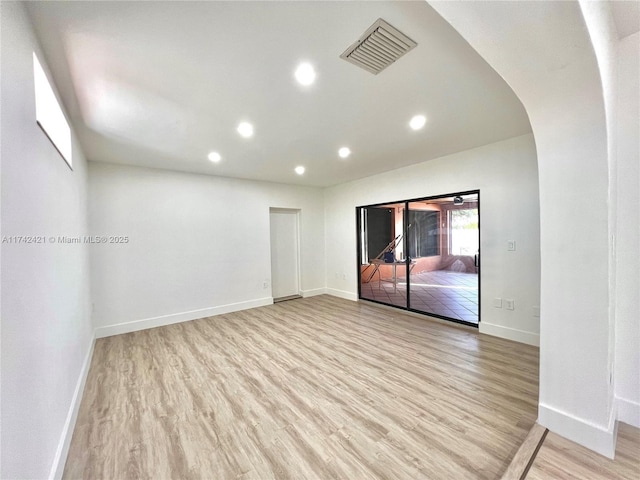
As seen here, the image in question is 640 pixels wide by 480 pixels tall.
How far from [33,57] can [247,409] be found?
2659 mm

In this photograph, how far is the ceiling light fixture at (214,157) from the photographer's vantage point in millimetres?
3584

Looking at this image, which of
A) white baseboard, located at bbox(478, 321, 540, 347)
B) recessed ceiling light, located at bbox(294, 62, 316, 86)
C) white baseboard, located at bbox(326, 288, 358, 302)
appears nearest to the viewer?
recessed ceiling light, located at bbox(294, 62, 316, 86)

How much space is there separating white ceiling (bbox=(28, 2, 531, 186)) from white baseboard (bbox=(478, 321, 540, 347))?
8.15ft

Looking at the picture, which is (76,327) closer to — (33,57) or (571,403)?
(33,57)

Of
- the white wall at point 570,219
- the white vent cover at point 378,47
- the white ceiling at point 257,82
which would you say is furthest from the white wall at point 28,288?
the white wall at point 570,219

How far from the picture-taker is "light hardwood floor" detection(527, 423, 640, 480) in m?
1.41

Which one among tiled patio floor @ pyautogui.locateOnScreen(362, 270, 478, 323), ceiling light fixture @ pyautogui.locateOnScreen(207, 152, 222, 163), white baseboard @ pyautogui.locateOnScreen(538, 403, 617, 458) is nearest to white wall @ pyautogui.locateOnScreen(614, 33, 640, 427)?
white baseboard @ pyautogui.locateOnScreen(538, 403, 617, 458)

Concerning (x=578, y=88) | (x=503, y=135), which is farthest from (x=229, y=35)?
(x=503, y=135)

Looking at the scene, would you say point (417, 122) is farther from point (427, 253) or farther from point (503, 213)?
point (427, 253)

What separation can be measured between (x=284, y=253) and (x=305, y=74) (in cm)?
438

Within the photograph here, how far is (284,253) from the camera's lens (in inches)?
232

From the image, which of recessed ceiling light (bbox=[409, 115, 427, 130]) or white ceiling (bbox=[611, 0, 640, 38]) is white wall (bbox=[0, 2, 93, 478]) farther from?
white ceiling (bbox=[611, 0, 640, 38])

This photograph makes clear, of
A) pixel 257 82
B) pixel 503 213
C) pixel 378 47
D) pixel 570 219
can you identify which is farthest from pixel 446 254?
pixel 257 82

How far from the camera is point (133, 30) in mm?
1437
